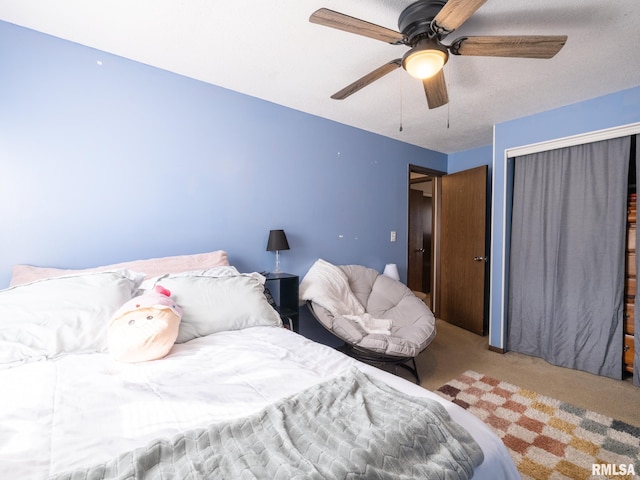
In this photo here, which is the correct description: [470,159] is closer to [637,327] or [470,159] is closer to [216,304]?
[637,327]

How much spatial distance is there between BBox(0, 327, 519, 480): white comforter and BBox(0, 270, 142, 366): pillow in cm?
8

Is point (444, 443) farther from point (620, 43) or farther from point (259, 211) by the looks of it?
point (620, 43)

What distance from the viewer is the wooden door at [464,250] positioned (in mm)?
3633

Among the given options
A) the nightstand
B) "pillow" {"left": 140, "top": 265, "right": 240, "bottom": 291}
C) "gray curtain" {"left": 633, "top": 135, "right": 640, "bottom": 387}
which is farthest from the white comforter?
"gray curtain" {"left": 633, "top": 135, "right": 640, "bottom": 387}

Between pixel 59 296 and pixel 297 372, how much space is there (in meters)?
1.21

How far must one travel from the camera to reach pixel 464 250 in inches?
152

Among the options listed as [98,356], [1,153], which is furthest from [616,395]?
[1,153]

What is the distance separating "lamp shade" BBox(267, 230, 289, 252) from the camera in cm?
257

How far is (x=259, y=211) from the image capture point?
2.68 metres

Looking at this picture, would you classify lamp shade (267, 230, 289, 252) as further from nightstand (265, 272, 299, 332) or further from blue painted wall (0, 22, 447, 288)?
nightstand (265, 272, 299, 332)

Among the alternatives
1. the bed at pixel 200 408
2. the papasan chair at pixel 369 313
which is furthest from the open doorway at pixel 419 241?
the bed at pixel 200 408

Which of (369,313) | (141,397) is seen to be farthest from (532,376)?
(141,397)

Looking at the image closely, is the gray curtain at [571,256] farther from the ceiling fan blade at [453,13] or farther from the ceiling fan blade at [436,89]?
the ceiling fan blade at [453,13]

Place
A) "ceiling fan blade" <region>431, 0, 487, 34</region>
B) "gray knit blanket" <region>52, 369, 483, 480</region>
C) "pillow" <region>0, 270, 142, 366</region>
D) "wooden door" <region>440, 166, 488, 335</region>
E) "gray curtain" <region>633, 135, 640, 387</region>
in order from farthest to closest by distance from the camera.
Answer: "wooden door" <region>440, 166, 488, 335</region>, "gray curtain" <region>633, 135, 640, 387</region>, "pillow" <region>0, 270, 142, 366</region>, "ceiling fan blade" <region>431, 0, 487, 34</region>, "gray knit blanket" <region>52, 369, 483, 480</region>
